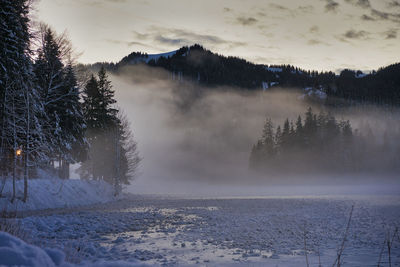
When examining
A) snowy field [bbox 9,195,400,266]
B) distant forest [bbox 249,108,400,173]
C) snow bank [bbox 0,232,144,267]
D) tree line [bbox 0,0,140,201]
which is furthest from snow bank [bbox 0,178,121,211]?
distant forest [bbox 249,108,400,173]

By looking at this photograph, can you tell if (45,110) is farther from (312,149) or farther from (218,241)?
(312,149)

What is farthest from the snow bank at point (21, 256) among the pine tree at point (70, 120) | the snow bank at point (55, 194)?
the pine tree at point (70, 120)

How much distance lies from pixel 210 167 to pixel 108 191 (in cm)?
11733

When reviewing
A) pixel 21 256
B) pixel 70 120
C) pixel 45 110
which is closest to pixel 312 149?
pixel 70 120

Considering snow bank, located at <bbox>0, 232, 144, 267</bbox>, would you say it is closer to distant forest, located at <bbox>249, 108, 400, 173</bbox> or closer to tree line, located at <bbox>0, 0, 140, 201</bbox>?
tree line, located at <bbox>0, 0, 140, 201</bbox>

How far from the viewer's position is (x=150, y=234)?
1152 cm

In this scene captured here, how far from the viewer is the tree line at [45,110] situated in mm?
16906

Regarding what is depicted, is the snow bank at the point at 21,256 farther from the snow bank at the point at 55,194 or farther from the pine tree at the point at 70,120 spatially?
the pine tree at the point at 70,120

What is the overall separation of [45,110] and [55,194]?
779 cm

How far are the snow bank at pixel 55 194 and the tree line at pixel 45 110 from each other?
2.91ft

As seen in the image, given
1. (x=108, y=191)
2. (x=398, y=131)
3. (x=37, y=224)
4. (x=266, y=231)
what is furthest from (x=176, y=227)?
(x=398, y=131)

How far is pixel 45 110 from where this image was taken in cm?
2597

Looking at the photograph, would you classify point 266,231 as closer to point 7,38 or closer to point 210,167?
point 7,38

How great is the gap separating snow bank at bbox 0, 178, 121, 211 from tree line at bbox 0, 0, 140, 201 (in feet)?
2.91
